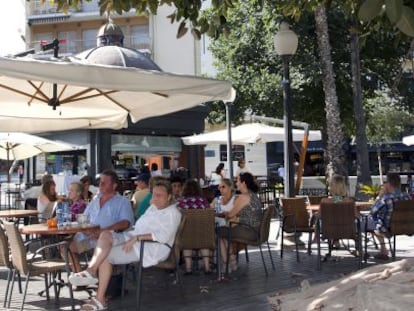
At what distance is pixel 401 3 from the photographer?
299 cm

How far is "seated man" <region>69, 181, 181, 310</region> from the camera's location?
6078 mm

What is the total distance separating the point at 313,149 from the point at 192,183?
3596 centimetres

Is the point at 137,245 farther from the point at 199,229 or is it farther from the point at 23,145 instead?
the point at 23,145

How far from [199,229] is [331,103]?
11.8m

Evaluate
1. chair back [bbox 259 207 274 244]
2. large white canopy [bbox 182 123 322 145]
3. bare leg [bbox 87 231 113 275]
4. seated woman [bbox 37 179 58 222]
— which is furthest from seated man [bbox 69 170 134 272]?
large white canopy [bbox 182 123 322 145]

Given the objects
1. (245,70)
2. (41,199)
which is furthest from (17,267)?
(245,70)

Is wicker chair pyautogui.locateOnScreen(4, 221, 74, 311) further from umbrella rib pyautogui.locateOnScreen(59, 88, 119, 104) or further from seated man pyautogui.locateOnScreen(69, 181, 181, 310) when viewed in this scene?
umbrella rib pyautogui.locateOnScreen(59, 88, 119, 104)

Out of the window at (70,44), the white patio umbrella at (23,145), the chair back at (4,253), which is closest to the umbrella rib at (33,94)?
the chair back at (4,253)

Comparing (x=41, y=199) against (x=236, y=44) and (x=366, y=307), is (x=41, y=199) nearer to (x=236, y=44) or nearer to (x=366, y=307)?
(x=366, y=307)

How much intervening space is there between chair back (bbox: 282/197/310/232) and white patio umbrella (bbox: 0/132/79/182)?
6.49 m

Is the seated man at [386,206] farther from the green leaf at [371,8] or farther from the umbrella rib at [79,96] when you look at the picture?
the green leaf at [371,8]

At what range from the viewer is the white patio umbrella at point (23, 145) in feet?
44.0

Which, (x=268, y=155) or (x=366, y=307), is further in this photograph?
(x=268, y=155)

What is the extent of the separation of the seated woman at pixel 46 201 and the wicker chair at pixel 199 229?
2719 millimetres
